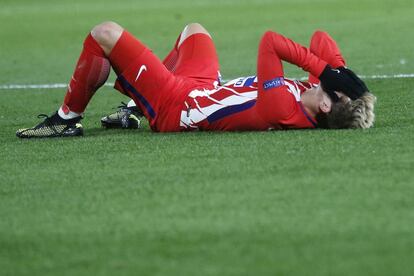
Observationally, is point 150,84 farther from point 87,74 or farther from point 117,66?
point 87,74

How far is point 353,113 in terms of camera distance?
6488 millimetres

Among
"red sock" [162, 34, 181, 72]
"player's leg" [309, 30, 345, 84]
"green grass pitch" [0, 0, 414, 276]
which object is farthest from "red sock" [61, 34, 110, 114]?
"player's leg" [309, 30, 345, 84]

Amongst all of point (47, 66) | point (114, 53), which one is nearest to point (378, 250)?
point (114, 53)

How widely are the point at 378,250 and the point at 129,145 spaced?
2.67 m

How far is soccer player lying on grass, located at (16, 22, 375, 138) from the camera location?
21.3 ft

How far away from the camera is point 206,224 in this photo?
459cm

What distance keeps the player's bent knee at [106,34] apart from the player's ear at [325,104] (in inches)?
53.1

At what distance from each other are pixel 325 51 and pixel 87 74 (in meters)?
1.48

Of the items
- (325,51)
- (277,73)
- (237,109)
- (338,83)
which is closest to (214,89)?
(237,109)

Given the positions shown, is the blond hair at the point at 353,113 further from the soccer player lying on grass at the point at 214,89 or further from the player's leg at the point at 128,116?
the player's leg at the point at 128,116

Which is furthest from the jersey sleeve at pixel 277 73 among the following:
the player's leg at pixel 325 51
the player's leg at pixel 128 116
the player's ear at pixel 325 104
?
the player's leg at pixel 128 116

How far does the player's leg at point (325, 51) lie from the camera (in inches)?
270

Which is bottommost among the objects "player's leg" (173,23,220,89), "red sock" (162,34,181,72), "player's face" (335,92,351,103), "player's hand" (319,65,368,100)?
"red sock" (162,34,181,72)

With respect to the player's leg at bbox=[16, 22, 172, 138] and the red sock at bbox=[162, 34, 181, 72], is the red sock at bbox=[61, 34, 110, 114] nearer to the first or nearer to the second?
the player's leg at bbox=[16, 22, 172, 138]
